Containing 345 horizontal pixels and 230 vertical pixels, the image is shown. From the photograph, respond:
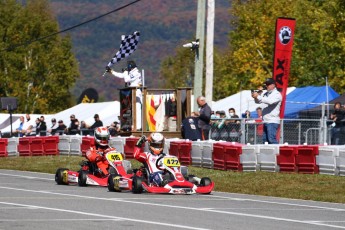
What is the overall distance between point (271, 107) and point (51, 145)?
10.6 metres

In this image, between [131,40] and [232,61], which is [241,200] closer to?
[131,40]

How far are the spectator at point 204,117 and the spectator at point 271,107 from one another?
5.39 feet

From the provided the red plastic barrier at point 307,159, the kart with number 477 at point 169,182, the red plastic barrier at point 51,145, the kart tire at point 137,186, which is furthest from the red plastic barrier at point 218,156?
the red plastic barrier at point 51,145

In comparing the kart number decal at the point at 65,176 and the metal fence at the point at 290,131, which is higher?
the metal fence at the point at 290,131

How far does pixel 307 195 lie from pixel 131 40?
45.8ft

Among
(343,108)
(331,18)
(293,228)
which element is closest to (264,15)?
(331,18)

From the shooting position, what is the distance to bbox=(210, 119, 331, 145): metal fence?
28938 mm

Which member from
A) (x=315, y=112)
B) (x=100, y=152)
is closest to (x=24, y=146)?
(x=315, y=112)

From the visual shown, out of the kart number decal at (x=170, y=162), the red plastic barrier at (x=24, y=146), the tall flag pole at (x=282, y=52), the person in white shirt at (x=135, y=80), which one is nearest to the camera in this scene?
the kart number decal at (x=170, y=162)

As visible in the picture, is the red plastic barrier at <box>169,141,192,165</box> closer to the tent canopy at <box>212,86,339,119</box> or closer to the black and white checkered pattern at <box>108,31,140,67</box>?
the black and white checkered pattern at <box>108,31,140,67</box>

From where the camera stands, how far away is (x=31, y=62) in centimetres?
9650

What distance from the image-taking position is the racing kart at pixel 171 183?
69.8ft

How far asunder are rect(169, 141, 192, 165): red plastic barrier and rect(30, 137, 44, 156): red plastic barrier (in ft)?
24.3

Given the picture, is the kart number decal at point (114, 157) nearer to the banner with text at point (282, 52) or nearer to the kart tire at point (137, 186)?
the kart tire at point (137, 186)
